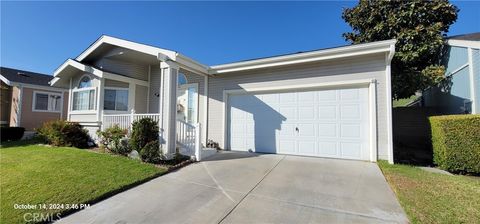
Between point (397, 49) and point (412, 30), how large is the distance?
2.80 feet

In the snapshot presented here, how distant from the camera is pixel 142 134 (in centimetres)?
652

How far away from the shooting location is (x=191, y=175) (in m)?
5.44

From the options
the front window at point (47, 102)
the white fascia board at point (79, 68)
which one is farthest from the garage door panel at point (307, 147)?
the front window at point (47, 102)

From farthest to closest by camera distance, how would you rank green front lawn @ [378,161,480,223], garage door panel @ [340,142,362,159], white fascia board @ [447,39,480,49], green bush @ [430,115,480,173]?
white fascia board @ [447,39,480,49]
garage door panel @ [340,142,362,159]
green bush @ [430,115,480,173]
green front lawn @ [378,161,480,223]

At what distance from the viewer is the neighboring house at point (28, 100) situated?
14.1 m

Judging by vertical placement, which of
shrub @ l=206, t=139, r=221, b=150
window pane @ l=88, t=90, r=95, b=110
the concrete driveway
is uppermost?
Answer: window pane @ l=88, t=90, r=95, b=110

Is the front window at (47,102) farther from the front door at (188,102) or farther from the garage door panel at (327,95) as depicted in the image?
the garage door panel at (327,95)

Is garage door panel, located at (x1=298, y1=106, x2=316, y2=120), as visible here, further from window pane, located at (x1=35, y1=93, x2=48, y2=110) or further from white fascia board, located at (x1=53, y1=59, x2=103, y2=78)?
window pane, located at (x1=35, y1=93, x2=48, y2=110)

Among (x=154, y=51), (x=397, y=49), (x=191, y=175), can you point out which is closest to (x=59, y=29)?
(x=154, y=51)

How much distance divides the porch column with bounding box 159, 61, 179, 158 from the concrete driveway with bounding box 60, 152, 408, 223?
3.72 feet

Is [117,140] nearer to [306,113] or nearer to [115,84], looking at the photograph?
[115,84]

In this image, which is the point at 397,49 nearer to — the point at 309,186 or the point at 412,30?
the point at 412,30

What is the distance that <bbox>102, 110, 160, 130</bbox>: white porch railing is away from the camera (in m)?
7.13

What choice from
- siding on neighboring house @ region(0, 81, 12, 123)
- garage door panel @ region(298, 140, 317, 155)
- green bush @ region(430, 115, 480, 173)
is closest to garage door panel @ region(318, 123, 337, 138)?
garage door panel @ region(298, 140, 317, 155)
